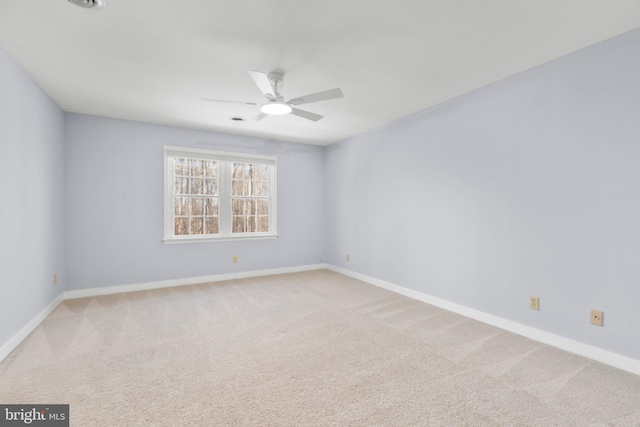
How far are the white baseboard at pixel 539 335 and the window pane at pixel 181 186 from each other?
3525 millimetres

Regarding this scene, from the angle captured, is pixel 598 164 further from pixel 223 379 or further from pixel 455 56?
pixel 223 379

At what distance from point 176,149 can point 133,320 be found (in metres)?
2.51

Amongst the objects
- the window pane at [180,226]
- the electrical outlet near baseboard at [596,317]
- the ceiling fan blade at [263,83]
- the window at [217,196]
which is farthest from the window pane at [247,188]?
the electrical outlet near baseboard at [596,317]

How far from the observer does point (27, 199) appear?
2.82m

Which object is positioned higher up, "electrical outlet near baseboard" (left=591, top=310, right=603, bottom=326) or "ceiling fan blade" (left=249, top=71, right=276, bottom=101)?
"ceiling fan blade" (left=249, top=71, right=276, bottom=101)

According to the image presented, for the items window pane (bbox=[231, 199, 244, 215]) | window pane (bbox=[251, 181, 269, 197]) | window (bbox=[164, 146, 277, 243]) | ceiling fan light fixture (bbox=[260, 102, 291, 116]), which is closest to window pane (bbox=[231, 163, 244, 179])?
window (bbox=[164, 146, 277, 243])

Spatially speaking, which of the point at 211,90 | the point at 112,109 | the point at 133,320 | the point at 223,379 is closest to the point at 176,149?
the point at 112,109

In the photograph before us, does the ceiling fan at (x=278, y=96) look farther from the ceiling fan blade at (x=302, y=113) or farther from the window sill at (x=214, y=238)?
the window sill at (x=214, y=238)

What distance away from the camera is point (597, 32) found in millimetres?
2145

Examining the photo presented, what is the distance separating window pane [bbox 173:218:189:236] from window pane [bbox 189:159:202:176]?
75 cm

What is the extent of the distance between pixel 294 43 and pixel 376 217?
290cm

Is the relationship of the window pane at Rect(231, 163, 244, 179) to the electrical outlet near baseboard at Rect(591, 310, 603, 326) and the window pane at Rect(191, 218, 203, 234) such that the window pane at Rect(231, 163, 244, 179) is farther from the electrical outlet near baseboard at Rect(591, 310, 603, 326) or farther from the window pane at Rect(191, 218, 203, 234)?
the electrical outlet near baseboard at Rect(591, 310, 603, 326)

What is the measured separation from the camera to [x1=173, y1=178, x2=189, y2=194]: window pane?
15.3ft
